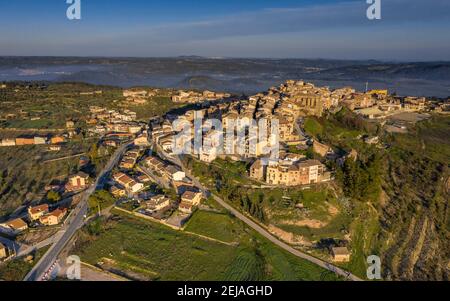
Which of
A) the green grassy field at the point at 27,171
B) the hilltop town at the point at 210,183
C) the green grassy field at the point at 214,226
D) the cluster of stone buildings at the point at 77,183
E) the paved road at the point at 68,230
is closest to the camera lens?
the paved road at the point at 68,230

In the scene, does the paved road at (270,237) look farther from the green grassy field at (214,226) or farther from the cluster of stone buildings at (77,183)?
the cluster of stone buildings at (77,183)

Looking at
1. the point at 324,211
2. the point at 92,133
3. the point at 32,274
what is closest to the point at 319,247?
the point at 324,211

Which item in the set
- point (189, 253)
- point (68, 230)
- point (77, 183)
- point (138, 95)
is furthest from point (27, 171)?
point (138, 95)

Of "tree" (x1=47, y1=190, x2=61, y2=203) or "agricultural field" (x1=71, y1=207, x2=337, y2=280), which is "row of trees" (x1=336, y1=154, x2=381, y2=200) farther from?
"tree" (x1=47, y1=190, x2=61, y2=203)

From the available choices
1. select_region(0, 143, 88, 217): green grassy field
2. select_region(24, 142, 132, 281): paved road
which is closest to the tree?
select_region(24, 142, 132, 281): paved road

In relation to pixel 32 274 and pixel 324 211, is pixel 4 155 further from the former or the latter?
pixel 324 211

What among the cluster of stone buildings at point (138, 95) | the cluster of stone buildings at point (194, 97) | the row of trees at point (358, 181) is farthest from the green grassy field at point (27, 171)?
the cluster of stone buildings at point (194, 97)

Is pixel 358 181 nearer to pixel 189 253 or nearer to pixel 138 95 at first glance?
pixel 189 253
